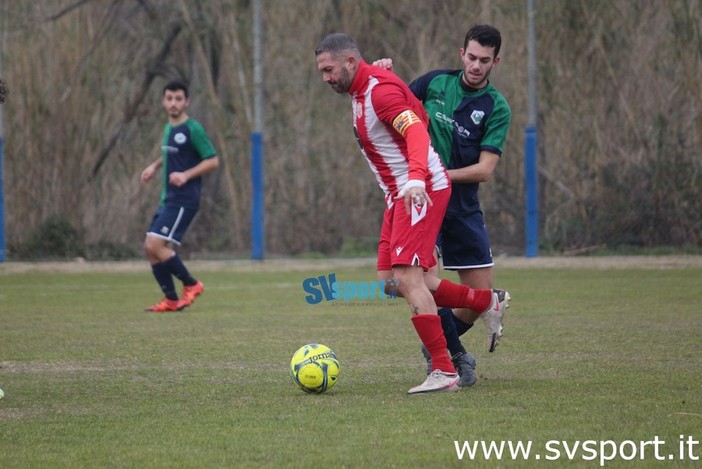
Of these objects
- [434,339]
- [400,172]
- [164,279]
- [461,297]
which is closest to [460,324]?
[461,297]

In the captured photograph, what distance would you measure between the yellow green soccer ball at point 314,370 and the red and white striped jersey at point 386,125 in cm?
97

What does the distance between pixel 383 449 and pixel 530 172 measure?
12656 mm

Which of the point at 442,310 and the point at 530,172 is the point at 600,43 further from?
the point at 442,310

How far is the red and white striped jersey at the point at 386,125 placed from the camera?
616cm

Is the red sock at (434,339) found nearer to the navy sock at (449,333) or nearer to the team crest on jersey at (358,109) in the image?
the navy sock at (449,333)

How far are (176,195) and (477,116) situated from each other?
5.51 m

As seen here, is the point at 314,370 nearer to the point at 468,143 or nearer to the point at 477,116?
the point at 468,143

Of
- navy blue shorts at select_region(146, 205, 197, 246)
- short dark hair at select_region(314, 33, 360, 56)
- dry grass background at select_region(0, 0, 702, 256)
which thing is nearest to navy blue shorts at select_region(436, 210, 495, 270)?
short dark hair at select_region(314, 33, 360, 56)

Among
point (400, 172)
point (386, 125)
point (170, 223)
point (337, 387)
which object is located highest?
point (386, 125)

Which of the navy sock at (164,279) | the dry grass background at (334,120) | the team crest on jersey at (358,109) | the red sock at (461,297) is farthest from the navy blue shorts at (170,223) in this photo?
the dry grass background at (334,120)

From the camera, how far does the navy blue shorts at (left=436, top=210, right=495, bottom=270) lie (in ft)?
22.4

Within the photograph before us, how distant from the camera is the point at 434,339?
20.9 ft

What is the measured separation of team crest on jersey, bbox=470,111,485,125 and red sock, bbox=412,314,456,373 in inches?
50.0

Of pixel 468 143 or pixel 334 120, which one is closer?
pixel 468 143
